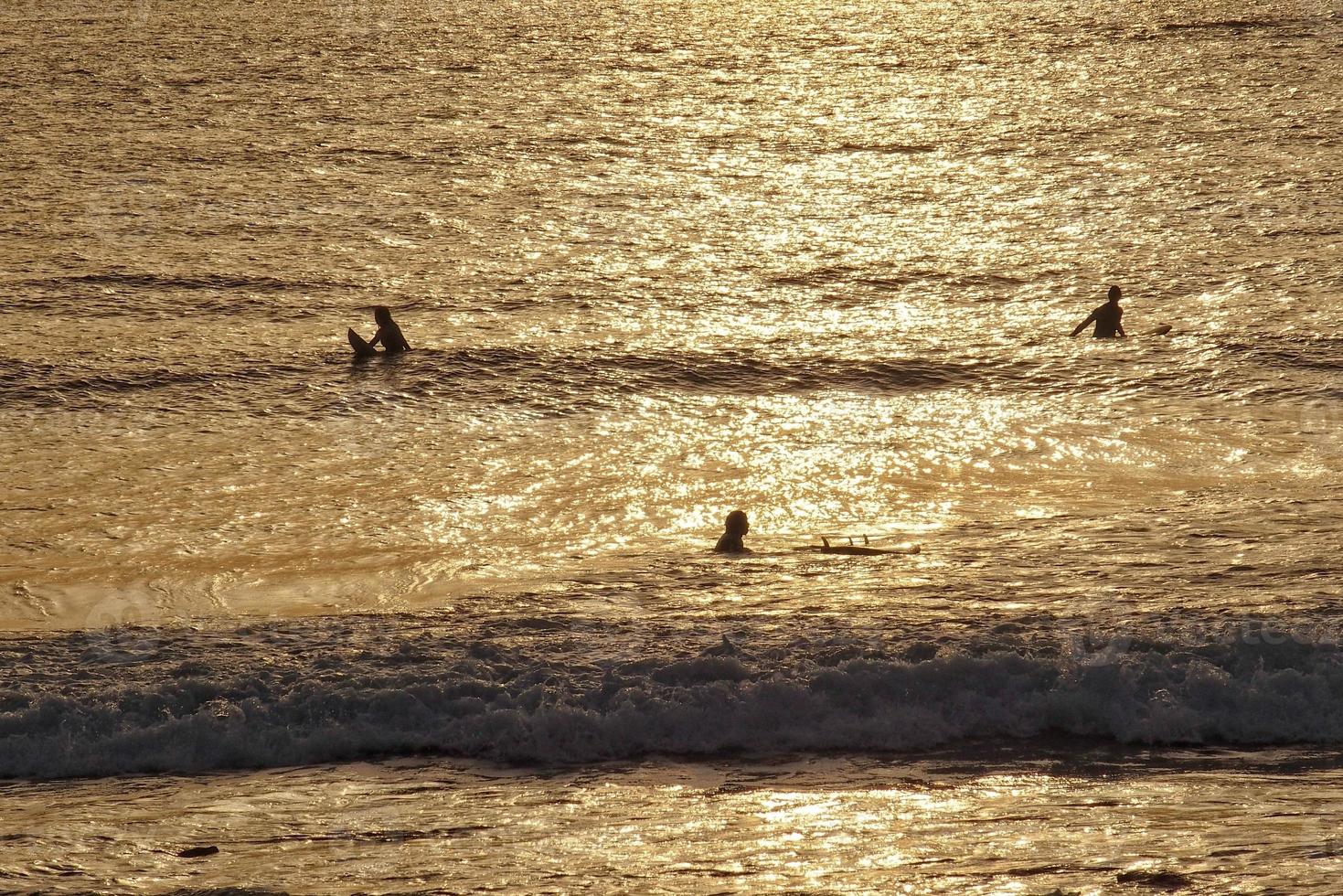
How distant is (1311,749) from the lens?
25.8 ft

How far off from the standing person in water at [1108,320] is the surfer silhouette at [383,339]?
29.1ft

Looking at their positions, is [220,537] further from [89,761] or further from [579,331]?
[579,331]

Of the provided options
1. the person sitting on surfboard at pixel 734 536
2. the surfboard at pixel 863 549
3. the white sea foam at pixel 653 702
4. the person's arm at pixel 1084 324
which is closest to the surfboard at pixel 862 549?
the surfboard at pixel 863 549

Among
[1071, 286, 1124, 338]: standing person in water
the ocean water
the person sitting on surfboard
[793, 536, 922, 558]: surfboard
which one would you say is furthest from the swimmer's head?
[1071, 286, 1124, 338]: standing person in water

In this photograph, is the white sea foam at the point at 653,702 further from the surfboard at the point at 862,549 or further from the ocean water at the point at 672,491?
the surfboard at the point at 862,549

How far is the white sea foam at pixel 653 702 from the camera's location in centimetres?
816

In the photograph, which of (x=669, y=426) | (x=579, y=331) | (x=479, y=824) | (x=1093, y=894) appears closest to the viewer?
(x=1093, y=894)

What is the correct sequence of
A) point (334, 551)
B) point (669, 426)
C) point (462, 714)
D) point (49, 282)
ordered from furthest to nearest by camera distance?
point (49, 282) → point (669, 426) → point (334, 551) → point (462, 714)

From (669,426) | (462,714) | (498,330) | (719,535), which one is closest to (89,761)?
(462,714)

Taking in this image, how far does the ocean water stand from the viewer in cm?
717

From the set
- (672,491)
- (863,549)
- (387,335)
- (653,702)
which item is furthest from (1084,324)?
(653,702)

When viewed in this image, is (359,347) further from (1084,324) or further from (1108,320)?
(1108,320)

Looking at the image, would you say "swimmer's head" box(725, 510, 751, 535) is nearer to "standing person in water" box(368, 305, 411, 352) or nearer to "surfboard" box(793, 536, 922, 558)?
"surfboard" box(793, 536, 922, 558)

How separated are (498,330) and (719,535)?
8.47 metres
